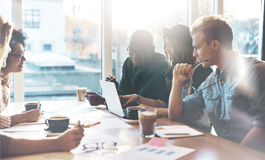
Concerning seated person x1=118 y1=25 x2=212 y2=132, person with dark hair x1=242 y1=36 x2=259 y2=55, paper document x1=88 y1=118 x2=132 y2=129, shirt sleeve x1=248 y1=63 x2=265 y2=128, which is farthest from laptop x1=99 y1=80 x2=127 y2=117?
person with dark hair x1=242 y1=36 x2=259 y2=55

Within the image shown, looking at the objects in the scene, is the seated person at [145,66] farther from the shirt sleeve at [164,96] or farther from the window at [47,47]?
the window at [47,47]

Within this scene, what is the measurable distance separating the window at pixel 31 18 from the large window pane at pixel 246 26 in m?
2.58

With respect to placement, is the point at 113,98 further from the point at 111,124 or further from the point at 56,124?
the point at 56,124

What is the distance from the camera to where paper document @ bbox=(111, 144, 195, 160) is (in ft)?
2.97

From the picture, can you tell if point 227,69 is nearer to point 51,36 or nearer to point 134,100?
point 134,100

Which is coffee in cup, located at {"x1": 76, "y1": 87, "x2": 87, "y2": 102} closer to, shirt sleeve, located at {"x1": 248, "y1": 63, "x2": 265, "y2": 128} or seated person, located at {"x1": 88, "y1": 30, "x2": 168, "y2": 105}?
seated person, located at {"x1": 88, "y1": 30, "x2": 168, "y2": 105}

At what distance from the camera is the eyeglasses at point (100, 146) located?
3.27 ft

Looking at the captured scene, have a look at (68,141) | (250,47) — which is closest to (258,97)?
(68,141)

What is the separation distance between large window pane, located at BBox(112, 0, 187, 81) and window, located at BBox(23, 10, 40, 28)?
875mm

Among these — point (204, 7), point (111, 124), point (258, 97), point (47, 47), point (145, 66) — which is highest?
point (204, 7)

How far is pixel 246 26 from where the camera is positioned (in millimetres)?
3951

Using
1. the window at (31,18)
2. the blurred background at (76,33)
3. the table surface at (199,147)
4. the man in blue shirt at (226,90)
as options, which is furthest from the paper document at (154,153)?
the window at (31,18)

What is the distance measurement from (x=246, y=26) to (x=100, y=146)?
11.8 feet

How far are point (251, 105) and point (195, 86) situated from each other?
1.89 ft
